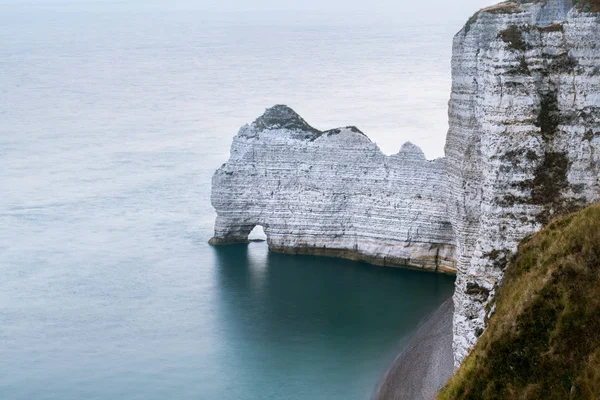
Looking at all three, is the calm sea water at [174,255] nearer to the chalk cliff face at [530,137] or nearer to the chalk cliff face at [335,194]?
the chalk cliff face at [335,194]

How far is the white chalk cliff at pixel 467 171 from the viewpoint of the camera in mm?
30516

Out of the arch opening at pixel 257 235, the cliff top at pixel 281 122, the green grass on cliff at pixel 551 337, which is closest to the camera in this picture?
the green grass on cliff at pixel 551 337

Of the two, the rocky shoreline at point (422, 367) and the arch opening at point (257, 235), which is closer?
the rocky shoreline at point (422, 367)

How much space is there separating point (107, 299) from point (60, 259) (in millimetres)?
6703

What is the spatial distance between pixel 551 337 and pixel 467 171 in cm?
1838

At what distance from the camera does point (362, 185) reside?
169ft

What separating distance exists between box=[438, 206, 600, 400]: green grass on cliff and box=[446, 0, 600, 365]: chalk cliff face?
5.88 meters

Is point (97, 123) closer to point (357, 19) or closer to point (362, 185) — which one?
point (362, 185)

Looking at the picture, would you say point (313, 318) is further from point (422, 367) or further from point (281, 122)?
point (281, 122)

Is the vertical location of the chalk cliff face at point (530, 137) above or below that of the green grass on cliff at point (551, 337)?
above

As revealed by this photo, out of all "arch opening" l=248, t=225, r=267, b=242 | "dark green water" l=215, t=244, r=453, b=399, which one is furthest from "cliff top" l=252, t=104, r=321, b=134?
"dark green water" l=215, t=244, r=453, b=399

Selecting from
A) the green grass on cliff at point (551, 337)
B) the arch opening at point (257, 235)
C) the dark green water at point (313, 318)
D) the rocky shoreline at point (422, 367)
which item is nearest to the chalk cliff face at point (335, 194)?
the dark green water at point (313, 318)

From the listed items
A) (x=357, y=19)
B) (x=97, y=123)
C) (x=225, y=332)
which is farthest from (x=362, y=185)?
(x=357, y=19)

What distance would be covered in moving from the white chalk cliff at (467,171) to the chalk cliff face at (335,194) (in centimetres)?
5
